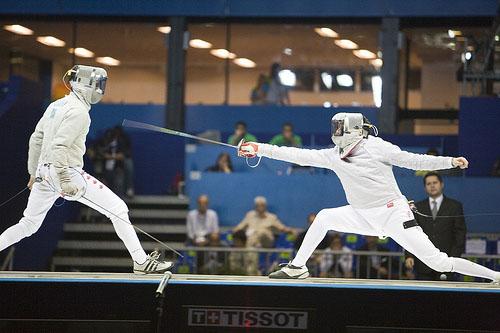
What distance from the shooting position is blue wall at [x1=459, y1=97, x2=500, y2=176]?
14.0 metres

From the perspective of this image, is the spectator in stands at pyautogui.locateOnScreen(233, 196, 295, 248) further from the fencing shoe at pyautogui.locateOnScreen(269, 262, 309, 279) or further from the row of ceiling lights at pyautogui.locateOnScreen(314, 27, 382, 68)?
the row of ceiling lights at pyautogui.locateOnScreen(314, 27, 382, 68)

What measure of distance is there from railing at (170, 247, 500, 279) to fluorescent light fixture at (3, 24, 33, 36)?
5.89 m

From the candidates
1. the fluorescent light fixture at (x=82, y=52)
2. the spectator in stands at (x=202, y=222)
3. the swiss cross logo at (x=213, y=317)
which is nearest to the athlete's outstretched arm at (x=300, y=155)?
the swiss cross logo at (x=213, y=317)

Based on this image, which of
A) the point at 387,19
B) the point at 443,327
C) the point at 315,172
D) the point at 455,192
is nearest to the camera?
the point at 443,327

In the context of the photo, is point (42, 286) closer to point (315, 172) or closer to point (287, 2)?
point (315, 172)

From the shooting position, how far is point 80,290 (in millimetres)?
9102

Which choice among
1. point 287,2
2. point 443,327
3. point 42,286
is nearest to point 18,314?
point 42,286

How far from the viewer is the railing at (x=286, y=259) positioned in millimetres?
12438

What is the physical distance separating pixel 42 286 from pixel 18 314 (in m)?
0.29

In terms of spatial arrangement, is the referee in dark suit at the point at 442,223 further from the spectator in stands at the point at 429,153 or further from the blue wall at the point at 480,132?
the blue wall at the point at 480,132

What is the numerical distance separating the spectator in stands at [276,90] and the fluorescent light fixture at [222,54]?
24.5 inches

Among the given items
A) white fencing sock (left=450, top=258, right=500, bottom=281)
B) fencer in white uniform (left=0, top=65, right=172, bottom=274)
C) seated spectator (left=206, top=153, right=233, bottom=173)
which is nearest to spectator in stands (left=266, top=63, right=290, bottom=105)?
seated spectator (left=206, top=153, right=233, bottom=173)

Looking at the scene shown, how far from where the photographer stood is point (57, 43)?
1766 centimetres

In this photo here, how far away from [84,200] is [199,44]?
8.14 metres
